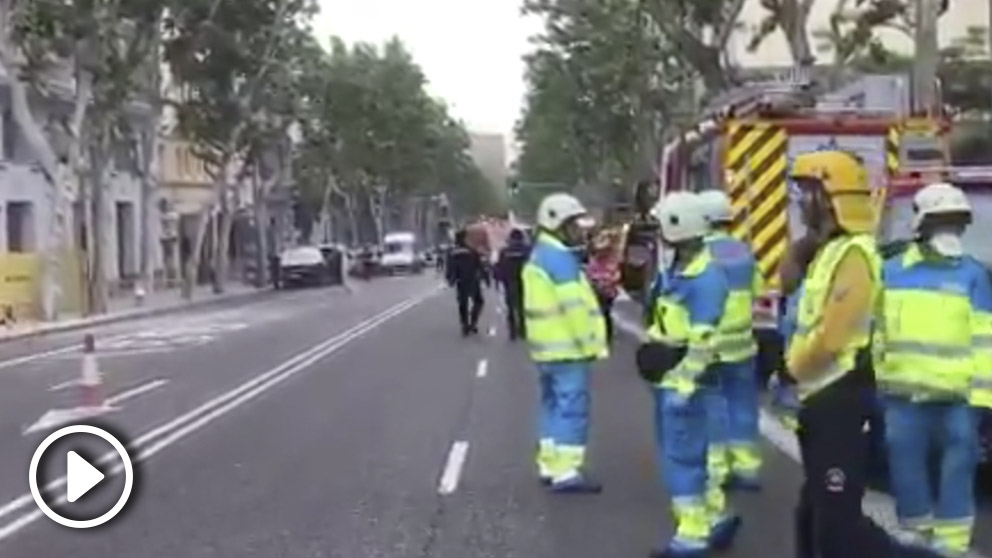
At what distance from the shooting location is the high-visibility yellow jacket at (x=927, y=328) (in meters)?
8.43

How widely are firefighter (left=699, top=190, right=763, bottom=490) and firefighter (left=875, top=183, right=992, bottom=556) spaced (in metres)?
1.96

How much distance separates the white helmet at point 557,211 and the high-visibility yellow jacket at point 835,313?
4634 mm

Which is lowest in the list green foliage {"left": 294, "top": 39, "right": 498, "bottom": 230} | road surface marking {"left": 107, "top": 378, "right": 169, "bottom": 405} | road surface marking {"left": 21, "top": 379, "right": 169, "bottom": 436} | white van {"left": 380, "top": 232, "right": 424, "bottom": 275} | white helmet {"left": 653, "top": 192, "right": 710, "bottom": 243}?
white van {"left": 380, "top": 232, "right": 424, "bottom": 275}

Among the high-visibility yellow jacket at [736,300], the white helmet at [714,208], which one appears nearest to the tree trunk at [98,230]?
the high-visibility yellow jacket at [736,300]

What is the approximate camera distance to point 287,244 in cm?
9756

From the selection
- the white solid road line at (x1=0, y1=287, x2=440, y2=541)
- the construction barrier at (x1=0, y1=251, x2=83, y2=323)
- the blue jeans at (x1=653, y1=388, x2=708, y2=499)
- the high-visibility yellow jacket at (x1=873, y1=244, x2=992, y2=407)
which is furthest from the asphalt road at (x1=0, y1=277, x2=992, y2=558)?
the construction barrier at (x1=0, y1=251, x2=83, y2=323)

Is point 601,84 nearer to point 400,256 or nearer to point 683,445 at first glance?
point 400,256

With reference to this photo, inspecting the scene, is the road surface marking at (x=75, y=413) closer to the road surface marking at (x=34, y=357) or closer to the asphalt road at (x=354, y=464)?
the asphalt road at (x=354, y=464)

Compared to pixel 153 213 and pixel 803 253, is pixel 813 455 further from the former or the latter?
pixel 153 213

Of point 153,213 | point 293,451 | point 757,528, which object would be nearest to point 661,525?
point 757,528

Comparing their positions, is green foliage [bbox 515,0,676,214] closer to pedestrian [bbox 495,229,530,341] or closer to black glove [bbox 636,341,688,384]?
pedestrian [bbox 495,229,530,341]

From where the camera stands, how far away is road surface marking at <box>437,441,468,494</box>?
13.2 metres

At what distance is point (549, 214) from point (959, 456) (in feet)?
15.7

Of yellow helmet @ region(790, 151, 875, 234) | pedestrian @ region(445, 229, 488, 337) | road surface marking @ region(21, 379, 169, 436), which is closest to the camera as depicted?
yellow helmet @ region(790, 151, 875, 234)
